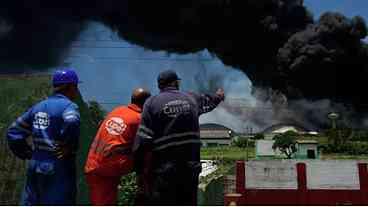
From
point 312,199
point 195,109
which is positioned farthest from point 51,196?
point 312,199

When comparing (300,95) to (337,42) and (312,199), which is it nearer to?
(337,42)

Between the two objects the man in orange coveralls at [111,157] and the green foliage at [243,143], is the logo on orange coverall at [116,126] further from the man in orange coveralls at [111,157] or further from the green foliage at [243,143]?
the green foliage at [243,143]

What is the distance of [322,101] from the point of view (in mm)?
41844

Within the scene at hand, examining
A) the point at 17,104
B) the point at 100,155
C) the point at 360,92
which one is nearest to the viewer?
the point at 100,155

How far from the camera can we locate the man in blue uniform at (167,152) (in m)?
3.63

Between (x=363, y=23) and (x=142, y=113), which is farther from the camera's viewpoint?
(x=363, y=23)

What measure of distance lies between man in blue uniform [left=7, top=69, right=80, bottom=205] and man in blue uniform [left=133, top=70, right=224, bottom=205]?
0.48m

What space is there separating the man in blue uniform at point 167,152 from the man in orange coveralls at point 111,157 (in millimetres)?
157

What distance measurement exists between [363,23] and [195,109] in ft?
138

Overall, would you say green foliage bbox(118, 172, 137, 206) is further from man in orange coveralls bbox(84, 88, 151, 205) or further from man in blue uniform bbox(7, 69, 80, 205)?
man in blue uniform bbox(7, 69, 80, 205)

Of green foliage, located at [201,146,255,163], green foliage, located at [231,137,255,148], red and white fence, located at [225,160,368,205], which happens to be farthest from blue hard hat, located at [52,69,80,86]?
green foliage, located at [231,137,255,148]

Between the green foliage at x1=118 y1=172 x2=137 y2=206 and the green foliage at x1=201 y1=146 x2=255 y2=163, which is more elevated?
the green foliage at x1=201 y1=146 x2=255 y2=163

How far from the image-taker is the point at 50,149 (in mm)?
3559

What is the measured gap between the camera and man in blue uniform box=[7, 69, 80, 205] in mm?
3543
